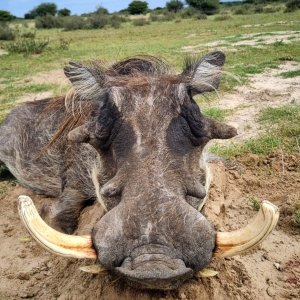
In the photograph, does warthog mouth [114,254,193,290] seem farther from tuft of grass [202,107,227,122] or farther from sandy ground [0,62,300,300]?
tuft of grass [202,107,227,122]

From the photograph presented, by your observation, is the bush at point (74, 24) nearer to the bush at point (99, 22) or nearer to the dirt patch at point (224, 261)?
the bush at point (99, 22)

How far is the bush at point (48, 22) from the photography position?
103ft

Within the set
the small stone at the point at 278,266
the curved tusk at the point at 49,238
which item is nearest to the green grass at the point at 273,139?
the small stone at the point at 278,266

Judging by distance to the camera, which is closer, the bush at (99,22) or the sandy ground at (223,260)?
the sandy ground at (223,260)

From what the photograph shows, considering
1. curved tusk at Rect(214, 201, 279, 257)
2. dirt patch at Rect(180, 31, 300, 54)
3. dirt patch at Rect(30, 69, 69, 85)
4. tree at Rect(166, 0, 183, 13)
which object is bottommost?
tree at Rect(166, 0, 183, 13)

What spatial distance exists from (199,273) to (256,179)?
1964mm

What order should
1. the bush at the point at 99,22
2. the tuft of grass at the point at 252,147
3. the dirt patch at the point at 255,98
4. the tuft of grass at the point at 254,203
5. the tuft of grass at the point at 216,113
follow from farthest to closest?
the bush at the point at 99,22
the tuft of grass at the point at 216,113
the dirt patch at the point at 255,98
the tuft of grass at the point at 252,147
the tuft of grass at the point at 254,203

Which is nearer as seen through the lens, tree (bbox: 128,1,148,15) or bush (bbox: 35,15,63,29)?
bush (bbox: 35,15,63,29)

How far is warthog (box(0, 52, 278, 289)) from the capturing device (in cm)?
155

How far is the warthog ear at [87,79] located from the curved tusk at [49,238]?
100 cm

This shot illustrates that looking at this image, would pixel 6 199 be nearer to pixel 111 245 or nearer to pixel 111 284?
pixel 111 284

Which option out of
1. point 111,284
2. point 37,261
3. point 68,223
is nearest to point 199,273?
point 111,284

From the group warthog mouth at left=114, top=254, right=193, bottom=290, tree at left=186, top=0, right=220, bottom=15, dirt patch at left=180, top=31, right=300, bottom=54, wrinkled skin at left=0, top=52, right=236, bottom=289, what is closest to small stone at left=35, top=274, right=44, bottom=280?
wrinkled skin at left=0, top=52, right=236, bottom=289

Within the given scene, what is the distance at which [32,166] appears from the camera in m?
4.03
